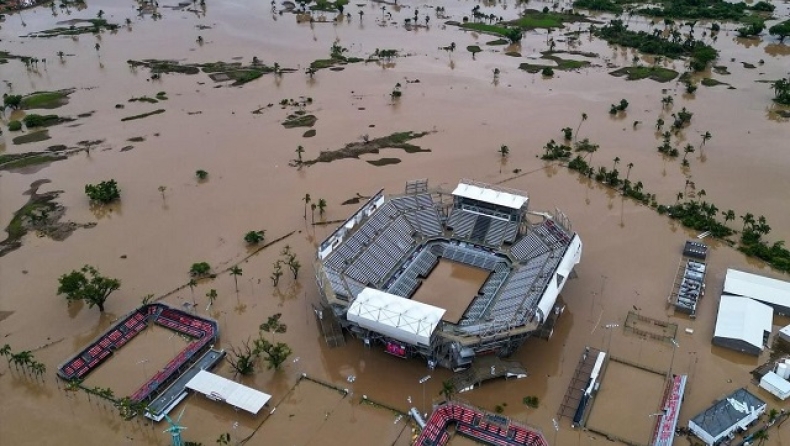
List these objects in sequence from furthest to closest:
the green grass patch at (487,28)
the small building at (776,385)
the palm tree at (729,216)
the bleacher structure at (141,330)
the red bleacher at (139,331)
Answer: the green grass patch at (487,28)
the palm tree at (729,216)
the red bleacher at (139,331)
the bleacher structure at (141,330)
the small building at (776,385)

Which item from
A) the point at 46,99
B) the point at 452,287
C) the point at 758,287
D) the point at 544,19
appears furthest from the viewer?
the point at 544,19

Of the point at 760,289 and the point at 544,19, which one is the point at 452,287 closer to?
the point at 760,289

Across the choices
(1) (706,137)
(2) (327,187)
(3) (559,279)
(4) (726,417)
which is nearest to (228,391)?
(3) (559,279)

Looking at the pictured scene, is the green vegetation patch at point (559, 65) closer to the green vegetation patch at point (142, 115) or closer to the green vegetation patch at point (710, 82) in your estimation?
the green vegetation patch at point (710, 82)

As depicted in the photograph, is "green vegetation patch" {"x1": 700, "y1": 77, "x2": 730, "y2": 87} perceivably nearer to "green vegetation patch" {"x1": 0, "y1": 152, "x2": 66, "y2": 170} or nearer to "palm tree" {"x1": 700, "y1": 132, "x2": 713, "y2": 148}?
"palm tree" {"x1": 700, "y1": 132, "x2": 713, "y2": 148}

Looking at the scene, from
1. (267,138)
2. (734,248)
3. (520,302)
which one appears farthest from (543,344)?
(267,138)

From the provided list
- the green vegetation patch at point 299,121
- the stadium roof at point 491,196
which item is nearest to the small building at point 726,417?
the stadium roof at point 491,196
